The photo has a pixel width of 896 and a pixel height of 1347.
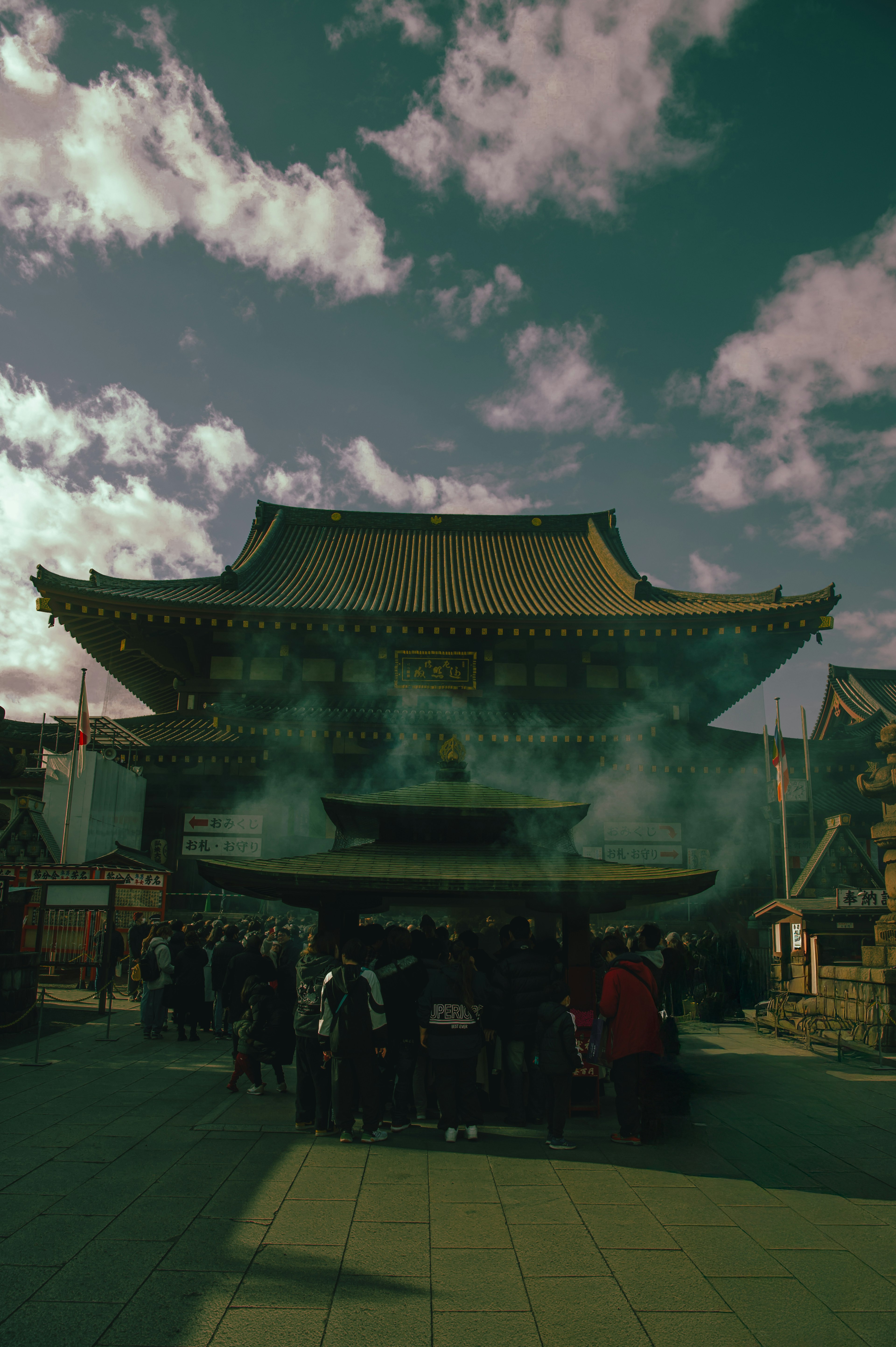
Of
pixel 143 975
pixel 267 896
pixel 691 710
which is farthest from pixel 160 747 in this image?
pixel 691 710

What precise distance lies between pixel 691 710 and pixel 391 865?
18.2m

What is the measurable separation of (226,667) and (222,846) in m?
5.08

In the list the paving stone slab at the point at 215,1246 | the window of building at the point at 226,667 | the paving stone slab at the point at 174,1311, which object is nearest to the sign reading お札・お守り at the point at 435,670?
the window of building at the point at 226,667

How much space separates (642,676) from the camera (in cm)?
2398

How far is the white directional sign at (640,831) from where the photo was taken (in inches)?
854

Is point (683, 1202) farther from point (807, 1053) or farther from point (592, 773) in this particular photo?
point (592, 773)

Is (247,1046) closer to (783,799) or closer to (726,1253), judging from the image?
(726,1253)

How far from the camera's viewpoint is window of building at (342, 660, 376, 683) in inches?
925

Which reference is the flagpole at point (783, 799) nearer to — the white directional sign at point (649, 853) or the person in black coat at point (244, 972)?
the white directional sign at point (649, 853)

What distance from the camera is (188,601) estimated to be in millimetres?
22188

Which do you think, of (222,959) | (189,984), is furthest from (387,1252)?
(189,984)

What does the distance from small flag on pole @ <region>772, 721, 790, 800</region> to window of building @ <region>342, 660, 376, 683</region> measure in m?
10.7

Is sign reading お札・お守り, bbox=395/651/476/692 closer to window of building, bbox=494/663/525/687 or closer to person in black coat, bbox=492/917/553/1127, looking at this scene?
window of building, bbox=494/663/525/687

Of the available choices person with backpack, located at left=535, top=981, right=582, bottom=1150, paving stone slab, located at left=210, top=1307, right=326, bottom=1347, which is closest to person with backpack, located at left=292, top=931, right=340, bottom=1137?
person with backpack, located at left=535, top=981, right=582, bottom=1150
